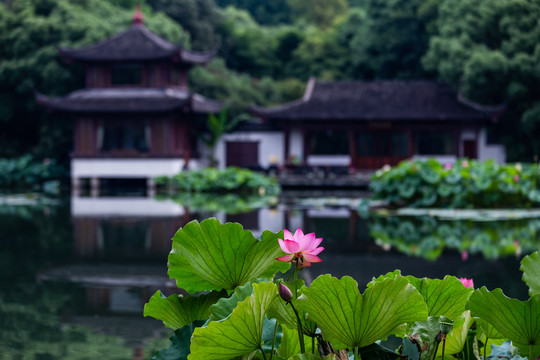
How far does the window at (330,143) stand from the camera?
97.1 ft

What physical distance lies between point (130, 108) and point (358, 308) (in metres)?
25.5

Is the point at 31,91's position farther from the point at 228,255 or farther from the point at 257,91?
the point at 228,255

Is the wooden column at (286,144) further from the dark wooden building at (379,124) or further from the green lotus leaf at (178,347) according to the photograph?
the green lotus leaf at (178,347)

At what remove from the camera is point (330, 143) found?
29.7m

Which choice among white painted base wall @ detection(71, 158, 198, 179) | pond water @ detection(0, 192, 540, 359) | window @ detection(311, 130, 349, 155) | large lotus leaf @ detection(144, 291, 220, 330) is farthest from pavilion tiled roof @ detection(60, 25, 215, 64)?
large lotus leaf @ detection(144, 291, 220, 330)

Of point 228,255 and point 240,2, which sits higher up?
point 240,2

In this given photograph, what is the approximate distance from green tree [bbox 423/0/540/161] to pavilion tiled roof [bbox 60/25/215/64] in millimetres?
9784

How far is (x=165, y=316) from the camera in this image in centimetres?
192

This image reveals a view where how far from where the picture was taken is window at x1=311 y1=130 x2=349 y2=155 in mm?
29594

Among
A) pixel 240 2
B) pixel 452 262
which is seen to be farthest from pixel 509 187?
pixel 240 2

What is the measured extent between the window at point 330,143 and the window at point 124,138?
21.5 feet

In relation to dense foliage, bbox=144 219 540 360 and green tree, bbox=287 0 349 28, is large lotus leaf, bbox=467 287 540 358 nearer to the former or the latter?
dense foliage, bbox=144 219 540 360

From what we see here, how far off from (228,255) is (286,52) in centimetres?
4256

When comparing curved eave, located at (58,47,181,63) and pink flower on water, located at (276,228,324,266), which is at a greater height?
curved eave, located at (58,47,181,63)
